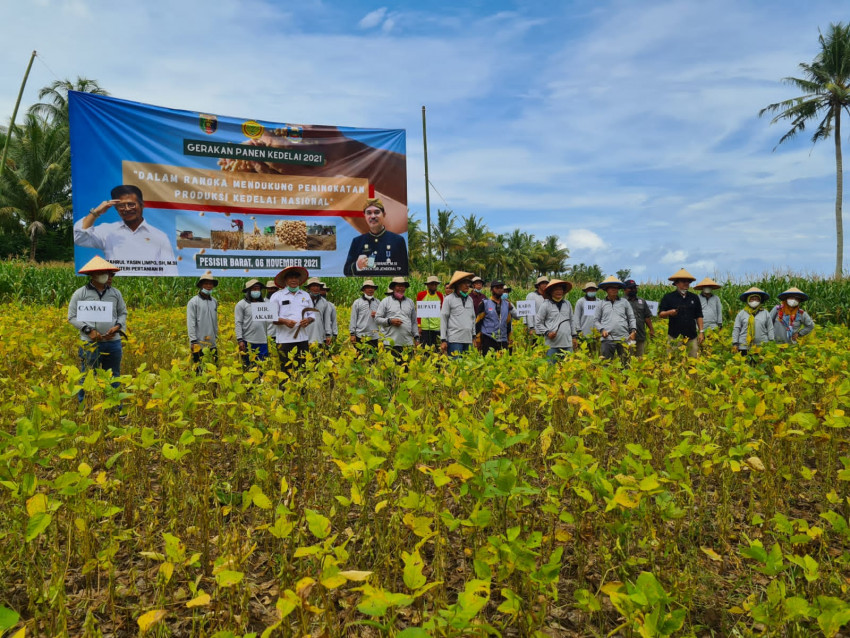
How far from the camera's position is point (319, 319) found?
6.32 m

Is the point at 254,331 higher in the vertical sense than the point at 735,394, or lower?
higher

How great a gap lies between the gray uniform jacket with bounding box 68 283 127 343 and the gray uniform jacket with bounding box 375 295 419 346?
109 inches

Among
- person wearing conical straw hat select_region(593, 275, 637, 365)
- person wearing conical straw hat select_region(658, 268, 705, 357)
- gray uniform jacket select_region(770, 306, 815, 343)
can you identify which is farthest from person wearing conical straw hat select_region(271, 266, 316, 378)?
gray uniform jacket select_region(770, 306, 815, 343)

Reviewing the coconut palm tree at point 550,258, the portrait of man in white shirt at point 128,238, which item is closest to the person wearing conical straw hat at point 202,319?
the portrait of man in white shirt at point 128,238

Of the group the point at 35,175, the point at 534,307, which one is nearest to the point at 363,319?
the point at 534,307

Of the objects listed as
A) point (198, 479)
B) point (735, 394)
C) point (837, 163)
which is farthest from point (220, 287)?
point (837, 163)

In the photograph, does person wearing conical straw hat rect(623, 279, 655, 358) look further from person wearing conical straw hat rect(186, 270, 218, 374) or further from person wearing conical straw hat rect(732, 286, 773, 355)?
person wearing conical straw hat rect(186, 270, 218, 374)

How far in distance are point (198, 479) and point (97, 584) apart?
0.66 metres

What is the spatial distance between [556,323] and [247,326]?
382cm

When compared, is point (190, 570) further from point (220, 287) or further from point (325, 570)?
point (220, 287)

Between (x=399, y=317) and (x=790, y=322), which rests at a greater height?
(x=399, y=317)

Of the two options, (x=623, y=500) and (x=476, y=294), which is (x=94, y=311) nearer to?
(x=476, y=294)

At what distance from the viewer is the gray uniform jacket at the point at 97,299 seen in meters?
5.03

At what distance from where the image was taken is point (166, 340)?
744 centimetres
